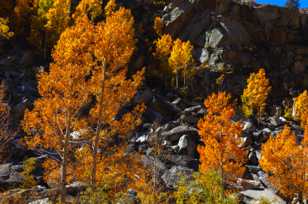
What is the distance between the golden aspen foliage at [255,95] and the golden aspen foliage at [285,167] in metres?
18.3

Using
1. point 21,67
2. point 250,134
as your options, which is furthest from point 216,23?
point 21,67

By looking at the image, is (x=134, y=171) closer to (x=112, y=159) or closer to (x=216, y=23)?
(x=112, y=159)

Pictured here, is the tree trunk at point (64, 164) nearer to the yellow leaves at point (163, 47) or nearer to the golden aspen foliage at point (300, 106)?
the golden aspen foliage at point (300, 106)

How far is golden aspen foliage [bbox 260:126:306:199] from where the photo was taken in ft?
97.5

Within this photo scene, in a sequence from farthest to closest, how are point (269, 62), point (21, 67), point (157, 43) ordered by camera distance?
1. point (269, 62)
2. point (157, 43)
3. point (21, 67)

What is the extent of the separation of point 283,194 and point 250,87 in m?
25.1

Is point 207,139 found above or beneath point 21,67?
beneath

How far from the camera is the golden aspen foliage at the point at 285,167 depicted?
97.5 ft

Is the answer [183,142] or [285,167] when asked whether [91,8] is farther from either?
[285,167]

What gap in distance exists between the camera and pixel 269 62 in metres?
62.3

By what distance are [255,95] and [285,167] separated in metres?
22.4

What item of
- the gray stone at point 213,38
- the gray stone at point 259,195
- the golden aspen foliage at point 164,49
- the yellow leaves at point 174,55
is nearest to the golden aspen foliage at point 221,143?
the gray stone at point 259,195

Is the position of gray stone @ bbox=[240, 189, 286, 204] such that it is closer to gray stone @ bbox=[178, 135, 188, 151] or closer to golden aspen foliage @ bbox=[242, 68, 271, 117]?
gray stone @ bbox=[178, 135, 188, 151]

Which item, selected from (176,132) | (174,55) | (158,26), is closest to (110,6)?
(158,26)
